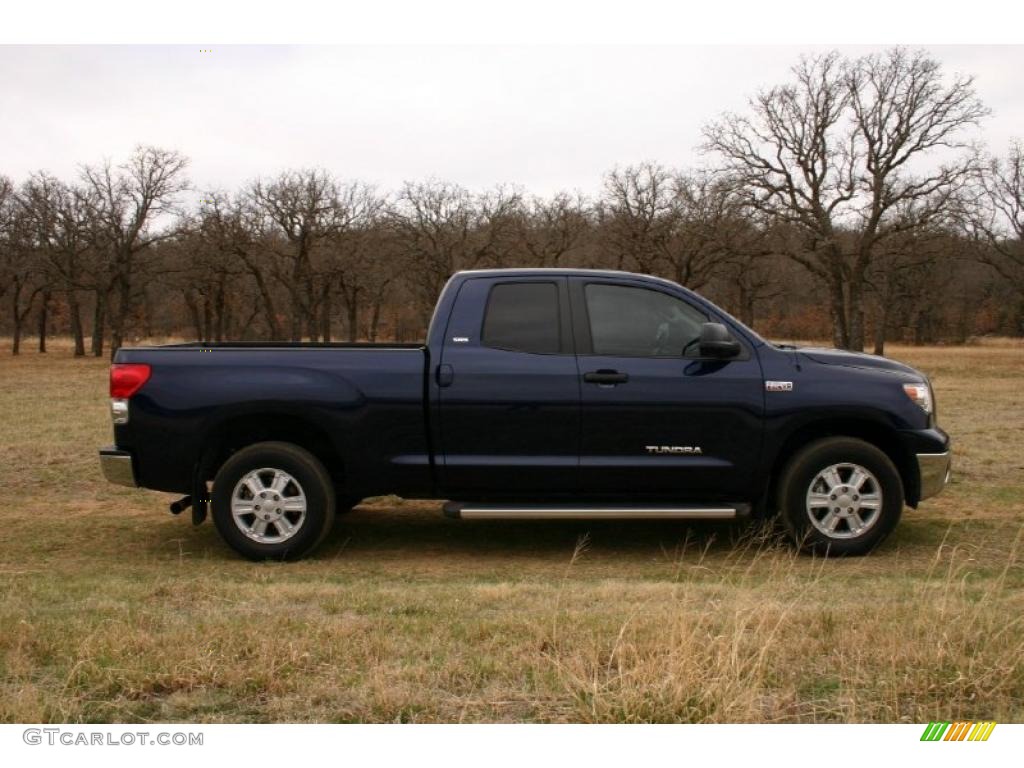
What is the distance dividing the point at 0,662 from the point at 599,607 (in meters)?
2.71

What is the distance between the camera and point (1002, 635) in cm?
398

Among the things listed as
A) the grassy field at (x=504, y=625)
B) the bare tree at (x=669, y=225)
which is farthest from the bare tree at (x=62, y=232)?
the grassy field at (x=504, y=625)

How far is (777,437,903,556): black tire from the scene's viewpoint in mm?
6293

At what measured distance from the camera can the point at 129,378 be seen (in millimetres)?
6363

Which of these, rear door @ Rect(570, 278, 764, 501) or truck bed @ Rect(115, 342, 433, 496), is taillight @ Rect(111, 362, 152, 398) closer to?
truck bed @ Rect(115, 342, 433, 496)

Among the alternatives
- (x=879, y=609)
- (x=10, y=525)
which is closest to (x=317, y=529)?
(x=10, y=525)

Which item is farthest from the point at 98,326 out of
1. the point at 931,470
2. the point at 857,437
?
Answer: the point at 931,470

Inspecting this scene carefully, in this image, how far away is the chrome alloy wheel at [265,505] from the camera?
250 inches

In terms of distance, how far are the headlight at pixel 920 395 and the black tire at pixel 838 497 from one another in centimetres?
45

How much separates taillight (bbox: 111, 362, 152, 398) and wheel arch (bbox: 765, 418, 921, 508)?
4.25 metres

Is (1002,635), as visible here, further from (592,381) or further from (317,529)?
(317,529)
